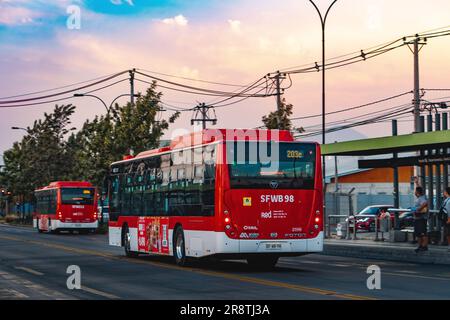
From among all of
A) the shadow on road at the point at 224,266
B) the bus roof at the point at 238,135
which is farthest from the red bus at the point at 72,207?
the bus roof at the point at 238,135

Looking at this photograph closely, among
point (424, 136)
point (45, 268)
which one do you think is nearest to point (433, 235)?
point (424, 136)

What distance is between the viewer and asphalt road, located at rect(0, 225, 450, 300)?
1581cm

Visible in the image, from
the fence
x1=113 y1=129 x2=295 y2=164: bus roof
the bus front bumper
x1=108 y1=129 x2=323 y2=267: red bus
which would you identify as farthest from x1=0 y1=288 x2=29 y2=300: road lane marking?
the bus front bumper

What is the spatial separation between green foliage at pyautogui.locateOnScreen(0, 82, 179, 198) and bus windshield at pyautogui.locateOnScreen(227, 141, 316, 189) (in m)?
42.2

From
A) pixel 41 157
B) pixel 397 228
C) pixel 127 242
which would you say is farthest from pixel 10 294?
pixel 41 157

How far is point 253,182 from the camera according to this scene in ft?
71.8

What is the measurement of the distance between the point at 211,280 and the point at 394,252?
1074cm

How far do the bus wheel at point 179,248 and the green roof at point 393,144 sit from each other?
8.73m

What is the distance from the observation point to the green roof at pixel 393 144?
93.5 feet

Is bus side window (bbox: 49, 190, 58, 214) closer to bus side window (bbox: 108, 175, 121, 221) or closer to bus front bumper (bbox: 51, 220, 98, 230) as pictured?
bus front bumper (bbox: 51, 220, 98, 230)

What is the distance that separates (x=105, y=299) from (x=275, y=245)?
24.5 feet

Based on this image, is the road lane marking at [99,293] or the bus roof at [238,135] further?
the bus roof at [238,135]

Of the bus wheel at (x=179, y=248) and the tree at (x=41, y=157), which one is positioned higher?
the tree at (x=41, y=157)

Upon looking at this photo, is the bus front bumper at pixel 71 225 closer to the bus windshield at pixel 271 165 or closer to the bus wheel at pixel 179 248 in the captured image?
the bus wheel at pixel 179 248
